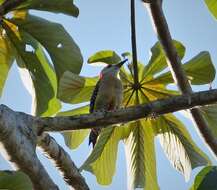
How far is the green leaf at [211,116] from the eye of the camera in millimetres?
4016

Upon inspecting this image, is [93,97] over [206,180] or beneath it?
over

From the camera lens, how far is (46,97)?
403 cm

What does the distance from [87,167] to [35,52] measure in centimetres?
91

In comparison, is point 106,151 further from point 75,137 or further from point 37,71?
point 37,71

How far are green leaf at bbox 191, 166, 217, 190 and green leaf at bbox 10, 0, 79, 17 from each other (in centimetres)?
186

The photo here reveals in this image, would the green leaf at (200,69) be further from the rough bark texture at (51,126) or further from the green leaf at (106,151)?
the rough bark texture at (51,126)

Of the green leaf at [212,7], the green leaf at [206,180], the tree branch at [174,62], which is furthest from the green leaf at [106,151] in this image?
the green leaf at [206,180]

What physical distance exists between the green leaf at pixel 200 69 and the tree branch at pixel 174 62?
0.40 meters

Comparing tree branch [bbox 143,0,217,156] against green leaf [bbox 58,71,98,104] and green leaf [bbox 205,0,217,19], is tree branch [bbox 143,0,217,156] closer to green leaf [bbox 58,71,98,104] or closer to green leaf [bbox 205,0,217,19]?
green leaf [bbox 205,0,217,19]

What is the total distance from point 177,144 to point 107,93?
0.93 meters

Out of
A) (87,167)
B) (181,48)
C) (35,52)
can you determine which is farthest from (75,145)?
(181,48)

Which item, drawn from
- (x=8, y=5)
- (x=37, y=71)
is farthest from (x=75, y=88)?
(x=8, y=5)

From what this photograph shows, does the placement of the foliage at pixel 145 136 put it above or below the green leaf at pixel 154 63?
below

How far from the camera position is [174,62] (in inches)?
144
